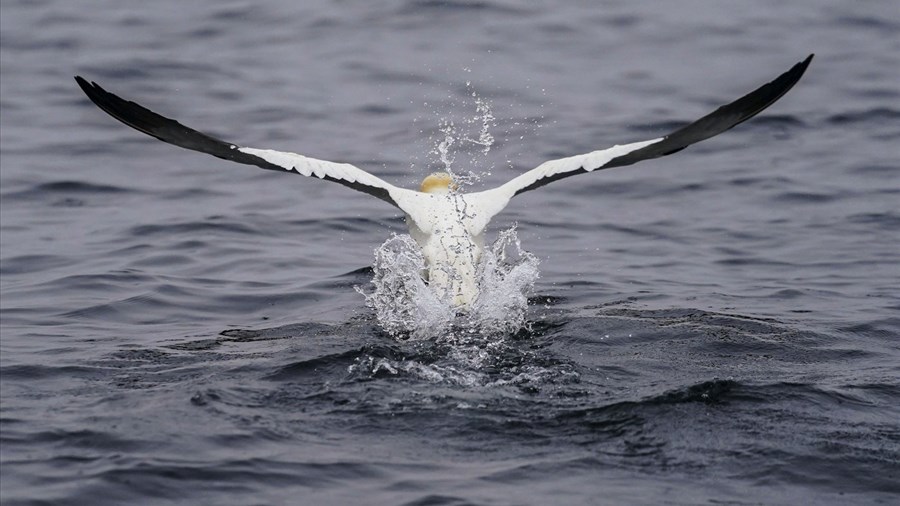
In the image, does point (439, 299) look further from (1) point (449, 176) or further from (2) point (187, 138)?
(2) point (187, 138)

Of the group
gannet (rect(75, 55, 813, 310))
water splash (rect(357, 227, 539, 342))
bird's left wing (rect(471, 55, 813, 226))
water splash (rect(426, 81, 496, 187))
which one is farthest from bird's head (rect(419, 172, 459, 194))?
water splash (rect(426, 81, 496, 187))

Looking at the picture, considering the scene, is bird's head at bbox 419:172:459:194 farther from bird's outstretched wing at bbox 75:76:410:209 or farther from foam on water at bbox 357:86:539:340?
bird's outstretched wing at bbox 75:76:410:209

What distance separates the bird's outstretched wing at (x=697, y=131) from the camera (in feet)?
27.3

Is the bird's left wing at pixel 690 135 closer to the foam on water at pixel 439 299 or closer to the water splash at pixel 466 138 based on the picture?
the foam on water at pixel 439 299

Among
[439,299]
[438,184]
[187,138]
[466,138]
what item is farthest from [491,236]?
[187,138]

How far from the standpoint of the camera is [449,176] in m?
10.3

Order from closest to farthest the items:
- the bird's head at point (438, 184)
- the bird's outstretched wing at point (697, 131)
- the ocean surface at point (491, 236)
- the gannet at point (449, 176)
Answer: the ocean surface at point (491, 236) < the bird's outstretched wing at point (697, 131) < the gannet at point (449, 176) < the bird's head at point (438, 184)

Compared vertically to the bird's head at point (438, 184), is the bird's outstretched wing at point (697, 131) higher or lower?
higher

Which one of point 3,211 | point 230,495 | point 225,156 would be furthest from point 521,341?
point 3,211

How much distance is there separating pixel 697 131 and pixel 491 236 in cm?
347

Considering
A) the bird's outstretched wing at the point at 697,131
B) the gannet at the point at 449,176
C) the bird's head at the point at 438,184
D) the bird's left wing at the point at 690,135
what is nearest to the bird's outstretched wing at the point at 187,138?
the gannet at the point at 449,176

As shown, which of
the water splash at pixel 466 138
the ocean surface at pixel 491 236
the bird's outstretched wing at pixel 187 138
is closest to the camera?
the ocean surface at pixel 491 236

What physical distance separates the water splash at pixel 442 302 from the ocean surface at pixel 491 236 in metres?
0.13

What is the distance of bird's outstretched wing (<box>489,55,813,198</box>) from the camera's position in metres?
8.33
